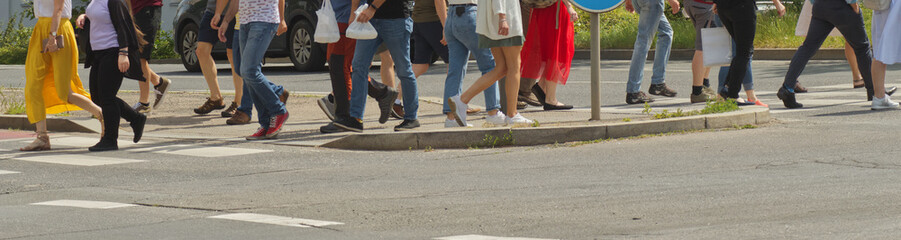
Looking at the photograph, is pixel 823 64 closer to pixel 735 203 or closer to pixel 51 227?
pixel 735 203

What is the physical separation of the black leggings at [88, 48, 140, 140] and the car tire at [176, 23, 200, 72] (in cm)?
1067

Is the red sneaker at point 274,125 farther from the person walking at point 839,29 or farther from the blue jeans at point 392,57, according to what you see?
the person walking at point 839,29

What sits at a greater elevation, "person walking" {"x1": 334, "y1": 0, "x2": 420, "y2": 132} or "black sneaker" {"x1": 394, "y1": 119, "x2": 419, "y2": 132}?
"person walking" {"x1": 334, "y1": 0, "x2": 420, "y2": 132}

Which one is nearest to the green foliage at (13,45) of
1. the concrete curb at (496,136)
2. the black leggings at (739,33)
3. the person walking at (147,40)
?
the person walking at (147,40)

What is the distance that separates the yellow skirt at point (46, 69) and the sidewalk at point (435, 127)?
115 centimetres

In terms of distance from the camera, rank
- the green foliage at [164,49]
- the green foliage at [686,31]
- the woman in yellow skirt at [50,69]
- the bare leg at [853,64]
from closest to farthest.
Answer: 1. the woman in yellow skirt at [50,69]
2. the bare leg at [853,64]
3. the green foliage at [686,31]
4. the green foliage at [164,49]

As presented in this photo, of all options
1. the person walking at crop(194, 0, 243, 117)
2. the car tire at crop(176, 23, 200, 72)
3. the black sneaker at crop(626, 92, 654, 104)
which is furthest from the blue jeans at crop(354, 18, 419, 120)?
the car tire at crop(176, 23, 200, 72)

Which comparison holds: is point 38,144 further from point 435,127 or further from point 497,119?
point 497,119

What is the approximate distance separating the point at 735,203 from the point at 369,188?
2023mm

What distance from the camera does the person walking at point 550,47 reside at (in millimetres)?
12078

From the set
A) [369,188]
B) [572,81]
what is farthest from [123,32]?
[572,81]

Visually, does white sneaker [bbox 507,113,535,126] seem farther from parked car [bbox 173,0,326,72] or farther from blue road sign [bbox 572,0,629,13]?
parked car [bbox 173,0,326,72]

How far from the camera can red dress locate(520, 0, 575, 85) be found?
12.1m

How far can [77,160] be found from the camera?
9617mm
